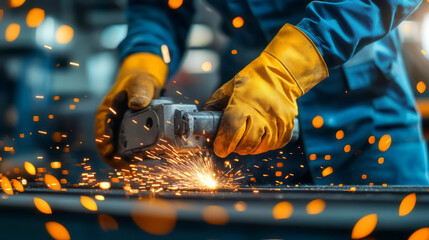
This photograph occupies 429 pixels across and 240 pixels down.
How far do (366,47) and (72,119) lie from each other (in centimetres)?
307

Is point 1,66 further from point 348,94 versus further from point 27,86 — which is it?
point 348,94

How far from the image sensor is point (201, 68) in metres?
3.63

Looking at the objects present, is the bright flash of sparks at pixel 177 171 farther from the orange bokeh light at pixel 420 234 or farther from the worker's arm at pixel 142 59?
the orange bokeh light at pixel 420 234

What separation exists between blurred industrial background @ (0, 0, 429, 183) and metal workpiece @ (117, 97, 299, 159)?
2.01 m

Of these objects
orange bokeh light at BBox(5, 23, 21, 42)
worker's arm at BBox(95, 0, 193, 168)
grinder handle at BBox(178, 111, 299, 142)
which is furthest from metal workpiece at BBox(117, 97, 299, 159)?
orange bokeh light at BBox(5, 23, 21, 42)

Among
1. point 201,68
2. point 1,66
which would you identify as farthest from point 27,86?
point 201,68

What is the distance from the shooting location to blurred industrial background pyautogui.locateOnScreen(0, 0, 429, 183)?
3.38m

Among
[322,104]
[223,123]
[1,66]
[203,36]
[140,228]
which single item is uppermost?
[203,36]

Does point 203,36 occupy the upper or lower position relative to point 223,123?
upper

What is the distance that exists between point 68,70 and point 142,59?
2.76 meters

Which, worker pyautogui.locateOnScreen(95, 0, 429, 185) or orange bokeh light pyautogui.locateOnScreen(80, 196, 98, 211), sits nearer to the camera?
orange bokeh light pyautogui.locateOnScreen(80, 196, 98, 211)

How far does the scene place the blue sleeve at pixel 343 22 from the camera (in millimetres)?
1108

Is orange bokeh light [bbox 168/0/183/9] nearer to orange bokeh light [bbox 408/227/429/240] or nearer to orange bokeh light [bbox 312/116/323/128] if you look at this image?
orange bokeh light [bbox 312/116/323/128]

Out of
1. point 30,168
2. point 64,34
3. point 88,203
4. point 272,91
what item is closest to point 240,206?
point 88,203
